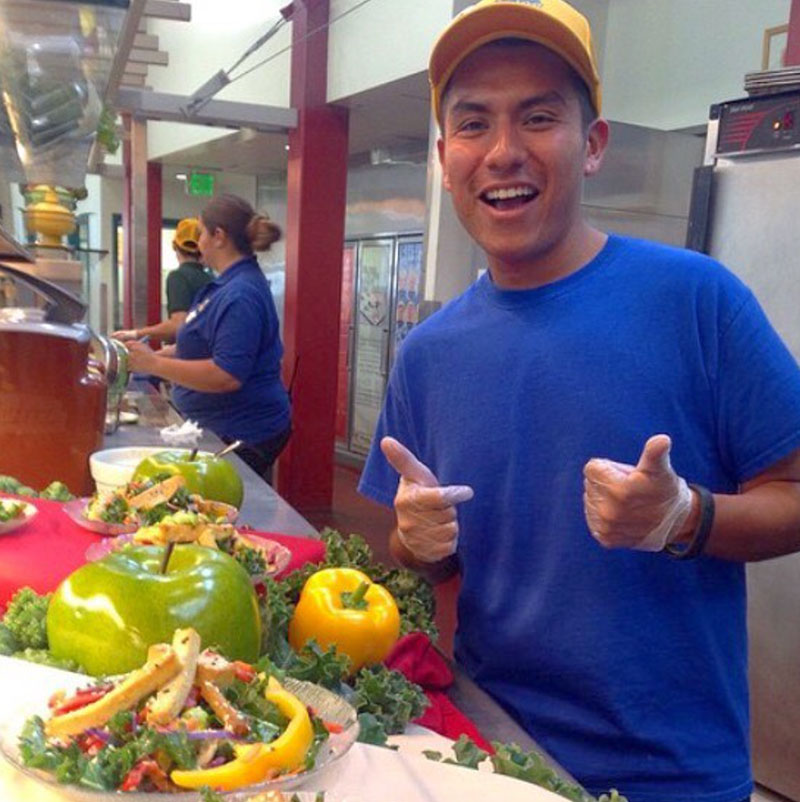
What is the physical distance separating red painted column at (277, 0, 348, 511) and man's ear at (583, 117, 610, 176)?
4.95 meters

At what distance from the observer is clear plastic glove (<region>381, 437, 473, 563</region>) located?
1209mm

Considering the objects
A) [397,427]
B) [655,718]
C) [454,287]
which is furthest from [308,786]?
[454,287]

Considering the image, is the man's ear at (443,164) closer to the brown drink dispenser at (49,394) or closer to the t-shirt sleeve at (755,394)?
the t-shirt sleeve at (755,394)

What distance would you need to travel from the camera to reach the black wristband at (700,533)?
1.18m

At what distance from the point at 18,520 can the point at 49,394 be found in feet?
1.91

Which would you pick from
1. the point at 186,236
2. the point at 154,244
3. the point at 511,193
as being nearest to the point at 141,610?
the point at 511,193

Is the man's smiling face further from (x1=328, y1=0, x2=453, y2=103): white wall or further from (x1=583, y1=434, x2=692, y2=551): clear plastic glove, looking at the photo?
(x1=328, y1=0, x2=453, y2=103): white wall

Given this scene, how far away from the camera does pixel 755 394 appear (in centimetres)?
122

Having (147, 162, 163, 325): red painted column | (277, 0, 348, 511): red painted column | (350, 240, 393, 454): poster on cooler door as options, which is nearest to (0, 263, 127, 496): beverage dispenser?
(277, 0, 348, 511): red painted column

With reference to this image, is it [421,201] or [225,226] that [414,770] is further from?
[421,201]

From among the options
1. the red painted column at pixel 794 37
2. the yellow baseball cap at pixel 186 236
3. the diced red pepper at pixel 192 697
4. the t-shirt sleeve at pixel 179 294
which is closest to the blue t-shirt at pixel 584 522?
the diced red pepper at pixel 192 697

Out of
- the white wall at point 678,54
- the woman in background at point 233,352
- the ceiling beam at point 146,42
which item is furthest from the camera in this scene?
the ceiling beam at point 146,42

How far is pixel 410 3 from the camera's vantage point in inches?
204

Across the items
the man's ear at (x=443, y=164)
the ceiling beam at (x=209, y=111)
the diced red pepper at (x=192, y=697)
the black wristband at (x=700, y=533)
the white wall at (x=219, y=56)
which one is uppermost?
the white wall at (x=219, y=56)
